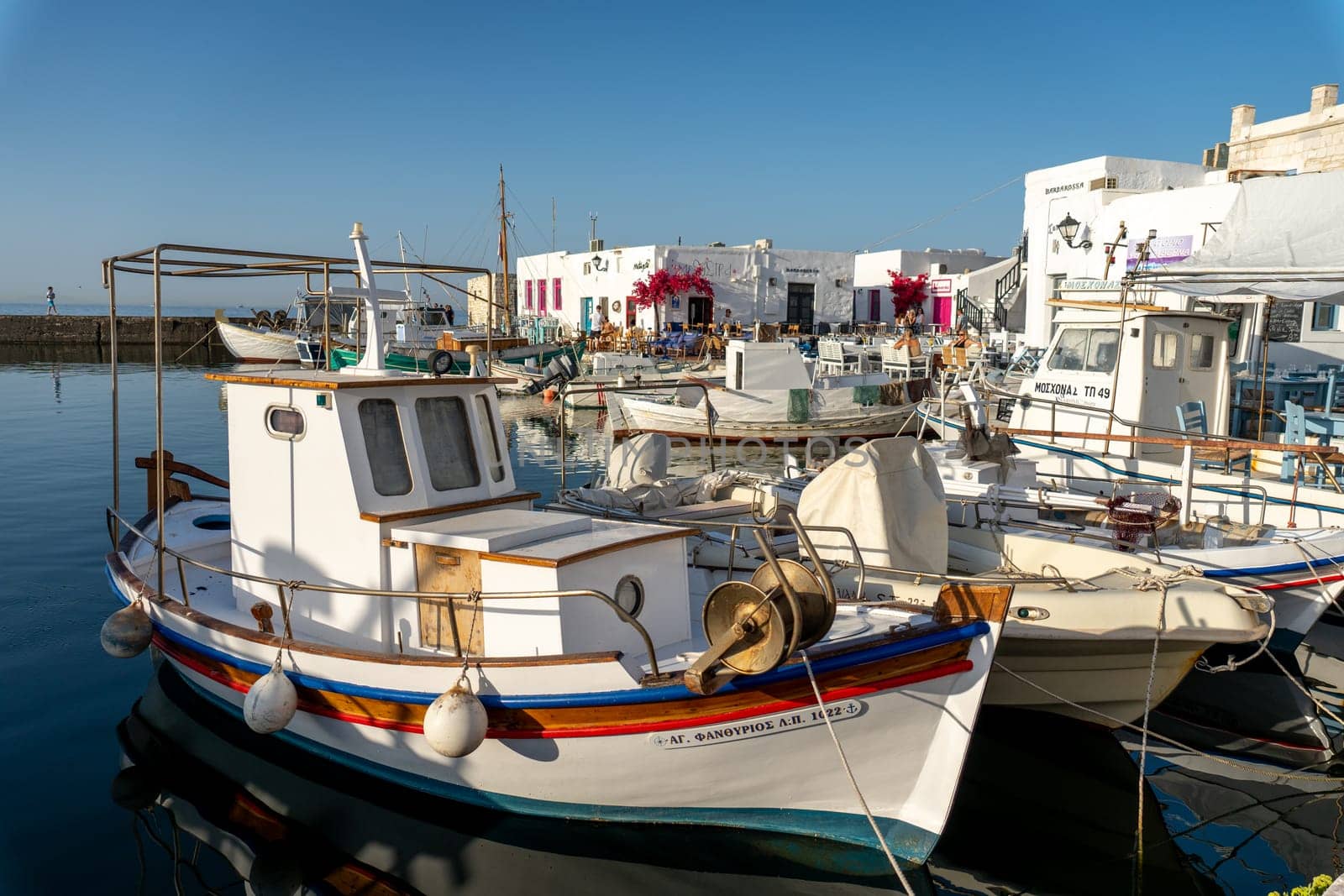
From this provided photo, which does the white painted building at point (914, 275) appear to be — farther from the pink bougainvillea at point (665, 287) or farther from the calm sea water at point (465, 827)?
the calm sea water at point (465, 827)

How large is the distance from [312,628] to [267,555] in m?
0.71

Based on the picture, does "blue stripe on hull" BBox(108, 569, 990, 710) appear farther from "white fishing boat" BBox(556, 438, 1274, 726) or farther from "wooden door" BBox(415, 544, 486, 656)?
"white fishing boat" BBox(556, 438, 1274, 726)

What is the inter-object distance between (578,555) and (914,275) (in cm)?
4414

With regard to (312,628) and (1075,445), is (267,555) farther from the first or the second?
(1075,445)

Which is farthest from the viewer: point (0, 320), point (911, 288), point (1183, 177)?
point (0, 320)

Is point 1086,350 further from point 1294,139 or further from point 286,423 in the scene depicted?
point 1294,139

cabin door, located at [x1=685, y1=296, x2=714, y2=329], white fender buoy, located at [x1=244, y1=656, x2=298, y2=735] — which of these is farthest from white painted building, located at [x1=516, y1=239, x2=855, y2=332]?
white fender buoy, located at [x1=244, y1=656, x2=298, y2=735]

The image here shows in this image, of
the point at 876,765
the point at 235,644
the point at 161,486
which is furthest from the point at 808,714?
the point at 161,486

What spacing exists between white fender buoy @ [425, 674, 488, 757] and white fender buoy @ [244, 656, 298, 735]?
1249mm

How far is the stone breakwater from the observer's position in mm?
61969

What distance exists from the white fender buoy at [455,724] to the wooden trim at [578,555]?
863mm

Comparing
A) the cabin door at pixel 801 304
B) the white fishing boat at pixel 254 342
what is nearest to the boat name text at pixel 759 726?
the white fishing boat at pixel 254 342

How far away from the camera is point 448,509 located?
22.7 feet

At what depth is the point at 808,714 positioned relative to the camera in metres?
5.58
